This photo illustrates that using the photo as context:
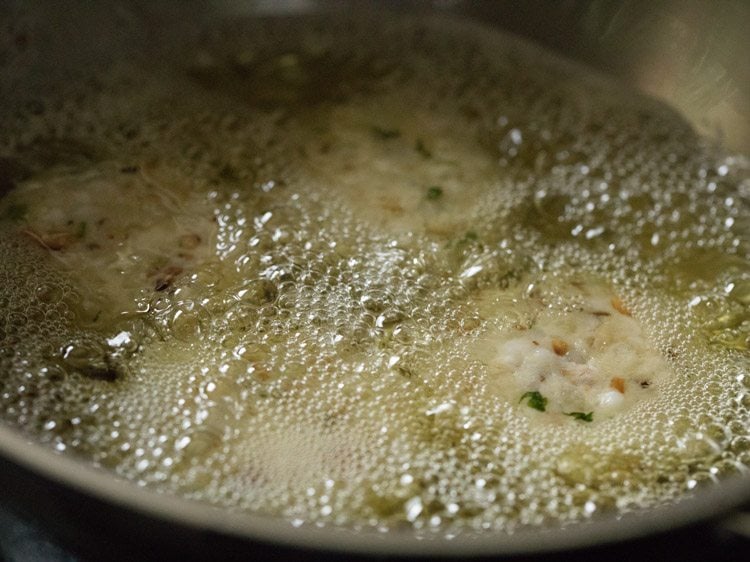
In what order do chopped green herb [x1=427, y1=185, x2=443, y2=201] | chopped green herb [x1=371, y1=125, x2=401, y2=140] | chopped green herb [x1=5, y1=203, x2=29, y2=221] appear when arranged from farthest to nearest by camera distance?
chopped green herb [x1=371, y1=125, x2=401, y2=140] → chopped green herb [x1=427, y1=185, x2=443, y2=201] → chopped green herb [x1=5, y1=203, x2=29, y2=221]

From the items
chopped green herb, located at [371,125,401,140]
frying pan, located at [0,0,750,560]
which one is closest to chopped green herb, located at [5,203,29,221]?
frying pan, located at [0,0,750,560]

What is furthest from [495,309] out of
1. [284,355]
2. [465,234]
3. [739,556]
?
[739,556]

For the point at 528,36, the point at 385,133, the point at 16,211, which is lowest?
the point at 16,211

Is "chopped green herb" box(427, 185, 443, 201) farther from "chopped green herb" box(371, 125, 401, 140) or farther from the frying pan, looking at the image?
the frying pan

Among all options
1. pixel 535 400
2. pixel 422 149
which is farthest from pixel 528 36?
pixel 535 400

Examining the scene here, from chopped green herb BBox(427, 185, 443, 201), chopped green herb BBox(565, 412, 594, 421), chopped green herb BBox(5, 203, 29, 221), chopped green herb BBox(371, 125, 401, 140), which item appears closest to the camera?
chopped green herb BBox(565, 412, 594, 421)

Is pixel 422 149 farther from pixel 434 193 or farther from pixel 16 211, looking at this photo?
pixel 16 211
